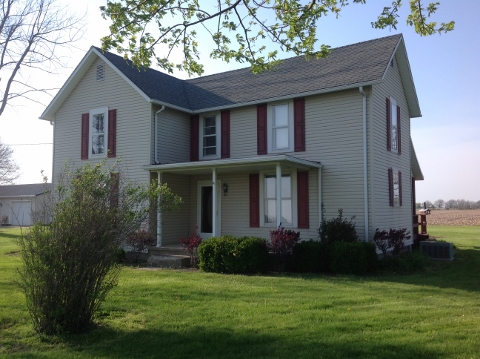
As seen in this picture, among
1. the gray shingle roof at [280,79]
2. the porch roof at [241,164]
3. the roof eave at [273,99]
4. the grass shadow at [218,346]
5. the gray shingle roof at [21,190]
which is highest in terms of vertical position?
the gray shingle roof at [280,79]

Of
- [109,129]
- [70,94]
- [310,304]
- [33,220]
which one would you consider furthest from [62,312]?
[70,94]

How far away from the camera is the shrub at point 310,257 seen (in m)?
11.4

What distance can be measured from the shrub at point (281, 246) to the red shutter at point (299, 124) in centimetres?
344

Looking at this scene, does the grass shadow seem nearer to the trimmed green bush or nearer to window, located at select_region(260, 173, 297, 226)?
the trimmed green bush

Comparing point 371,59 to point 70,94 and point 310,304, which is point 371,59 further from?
point 70,94

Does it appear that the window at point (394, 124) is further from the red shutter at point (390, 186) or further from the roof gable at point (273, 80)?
the roof gable at point (273, 80)

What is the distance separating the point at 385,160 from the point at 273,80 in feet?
15.8

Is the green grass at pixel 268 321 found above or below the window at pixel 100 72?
below

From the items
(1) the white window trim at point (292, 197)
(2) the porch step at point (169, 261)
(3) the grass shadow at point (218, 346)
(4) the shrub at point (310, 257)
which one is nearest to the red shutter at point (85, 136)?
(2) the porch step at point (169, 261)

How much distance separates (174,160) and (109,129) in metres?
2.74

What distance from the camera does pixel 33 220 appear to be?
6.04 metres

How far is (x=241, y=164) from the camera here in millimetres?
12781

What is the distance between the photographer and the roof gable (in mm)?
13516

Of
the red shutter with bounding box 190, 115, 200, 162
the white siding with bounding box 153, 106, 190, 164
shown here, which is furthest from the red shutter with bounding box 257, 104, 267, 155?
the white siding with bounding box 153, 106, 190, 164
